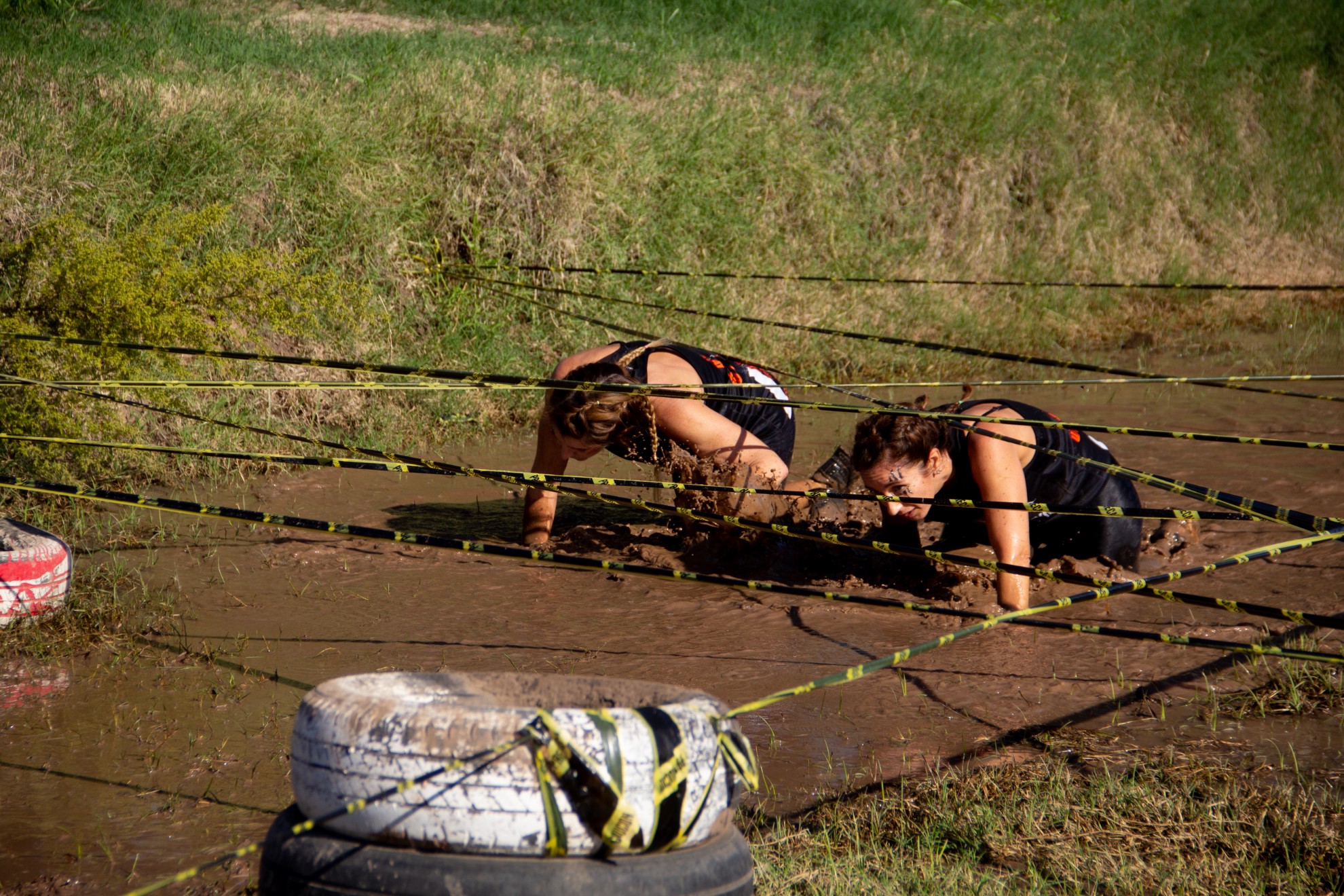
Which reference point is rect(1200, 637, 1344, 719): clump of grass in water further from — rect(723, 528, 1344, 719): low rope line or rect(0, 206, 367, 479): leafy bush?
rect(0, 206, 367, 479): leafy bush

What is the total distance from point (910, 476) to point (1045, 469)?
24.5 inches

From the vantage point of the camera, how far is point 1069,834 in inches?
103

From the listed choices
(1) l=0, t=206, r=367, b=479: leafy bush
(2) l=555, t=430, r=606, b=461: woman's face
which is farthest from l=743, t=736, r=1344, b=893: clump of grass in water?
(1) l=0, t=206, r=367, b=479: leafy bush

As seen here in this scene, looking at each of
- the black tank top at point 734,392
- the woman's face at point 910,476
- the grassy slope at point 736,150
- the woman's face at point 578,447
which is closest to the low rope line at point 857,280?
the grassy slope at point 736,150

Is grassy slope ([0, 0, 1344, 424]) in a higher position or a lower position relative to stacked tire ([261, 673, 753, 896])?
higher

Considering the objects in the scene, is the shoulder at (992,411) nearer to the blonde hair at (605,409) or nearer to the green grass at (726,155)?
the blonde hair at (605,409)

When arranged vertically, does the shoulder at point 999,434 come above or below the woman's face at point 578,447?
above

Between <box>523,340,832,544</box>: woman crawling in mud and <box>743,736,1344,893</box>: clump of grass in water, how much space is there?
1942 millimetres

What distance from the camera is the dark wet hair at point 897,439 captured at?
400cm

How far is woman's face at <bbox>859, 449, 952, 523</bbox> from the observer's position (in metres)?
4.03

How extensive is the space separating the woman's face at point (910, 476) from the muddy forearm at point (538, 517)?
148cm

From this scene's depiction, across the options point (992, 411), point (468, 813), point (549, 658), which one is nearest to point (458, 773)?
point (468, 813)

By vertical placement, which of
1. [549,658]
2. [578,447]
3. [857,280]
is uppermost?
[857,280]

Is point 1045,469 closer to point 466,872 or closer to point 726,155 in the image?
point 466,872
